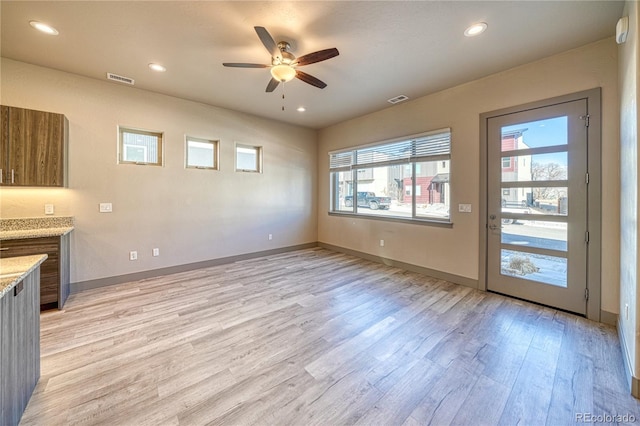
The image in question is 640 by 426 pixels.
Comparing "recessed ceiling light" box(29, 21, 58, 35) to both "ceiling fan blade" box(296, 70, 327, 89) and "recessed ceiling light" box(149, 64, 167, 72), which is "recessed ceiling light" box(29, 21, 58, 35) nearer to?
"recessed ceiling light" box(149, 64, 167, 72)

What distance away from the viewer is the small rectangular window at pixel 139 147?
3912 millimetres

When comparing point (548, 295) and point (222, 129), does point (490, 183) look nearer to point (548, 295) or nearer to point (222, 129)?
point (548, 295)

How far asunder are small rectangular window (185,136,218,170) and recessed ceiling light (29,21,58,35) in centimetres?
200

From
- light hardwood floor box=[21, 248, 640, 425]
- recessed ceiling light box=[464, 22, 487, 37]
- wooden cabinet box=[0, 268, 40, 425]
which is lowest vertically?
light hardwood floor box=[21, 248, 640, 425]

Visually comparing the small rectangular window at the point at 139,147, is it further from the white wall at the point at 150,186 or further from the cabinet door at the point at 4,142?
the cabinet door at the point at 4,142

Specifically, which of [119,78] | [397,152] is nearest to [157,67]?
[119,78]

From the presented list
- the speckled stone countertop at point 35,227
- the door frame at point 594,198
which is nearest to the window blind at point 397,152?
the door frame at point 594,198

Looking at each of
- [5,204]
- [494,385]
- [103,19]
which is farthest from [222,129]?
[494,385]

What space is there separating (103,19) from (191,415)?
138 inches

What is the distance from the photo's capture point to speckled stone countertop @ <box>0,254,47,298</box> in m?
1.21

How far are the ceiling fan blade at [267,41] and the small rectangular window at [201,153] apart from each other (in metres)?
2.78

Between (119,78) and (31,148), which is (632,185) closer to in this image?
(119,78)

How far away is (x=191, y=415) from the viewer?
155cm
